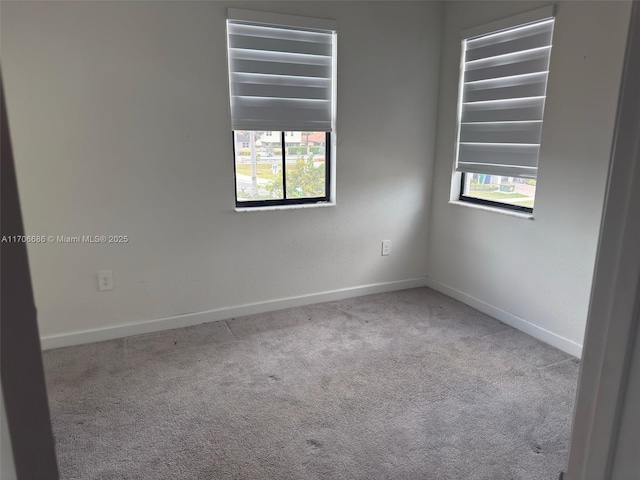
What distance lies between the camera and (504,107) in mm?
3113

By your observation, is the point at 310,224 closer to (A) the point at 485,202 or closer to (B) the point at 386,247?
(B) the point at 386,247

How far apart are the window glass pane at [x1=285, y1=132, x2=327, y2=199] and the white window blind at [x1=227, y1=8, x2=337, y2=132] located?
102mm

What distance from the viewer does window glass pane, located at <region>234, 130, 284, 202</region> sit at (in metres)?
3.18

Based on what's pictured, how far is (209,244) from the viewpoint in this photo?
3.16m

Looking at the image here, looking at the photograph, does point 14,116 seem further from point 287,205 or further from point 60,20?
point 287,205

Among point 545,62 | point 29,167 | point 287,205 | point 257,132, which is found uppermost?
point 545,62

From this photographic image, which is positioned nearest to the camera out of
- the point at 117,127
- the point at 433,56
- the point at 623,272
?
the point at 623,272

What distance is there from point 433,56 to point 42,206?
3.12m

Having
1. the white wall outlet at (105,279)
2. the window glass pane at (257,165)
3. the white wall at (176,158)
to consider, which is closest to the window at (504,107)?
the white wall at (176,158)

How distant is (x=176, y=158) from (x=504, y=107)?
7.68ft

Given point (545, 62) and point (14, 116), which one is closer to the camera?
point (14, 116)

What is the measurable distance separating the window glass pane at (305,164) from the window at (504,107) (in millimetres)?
1145

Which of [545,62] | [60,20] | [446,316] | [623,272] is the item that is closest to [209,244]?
[60,20]

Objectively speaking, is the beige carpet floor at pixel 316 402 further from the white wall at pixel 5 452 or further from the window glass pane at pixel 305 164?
the white wall at pixel 5 452
